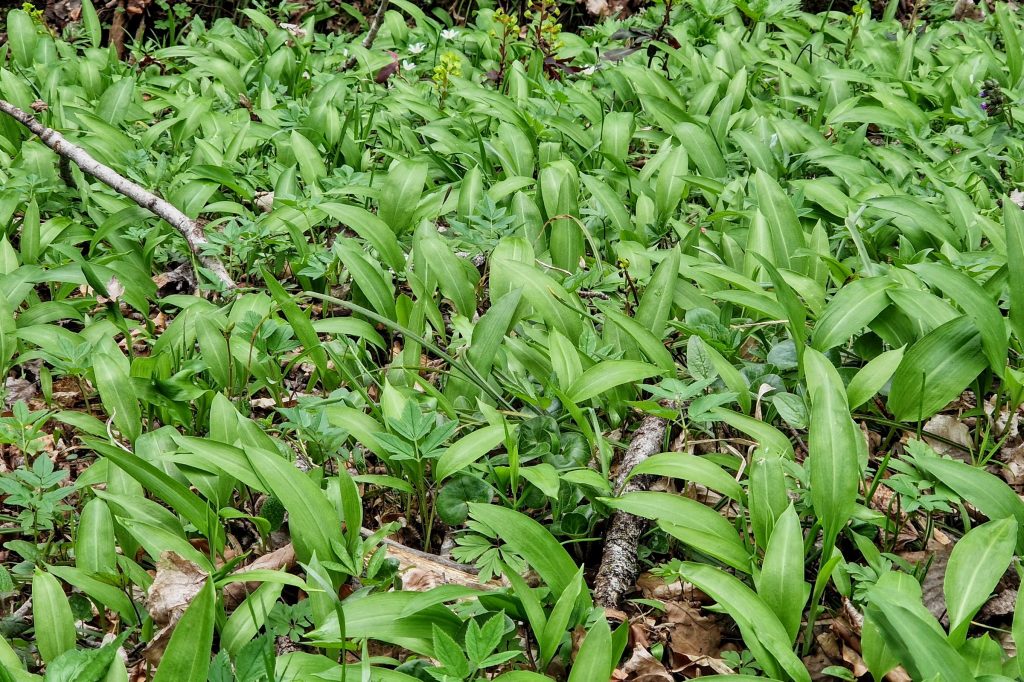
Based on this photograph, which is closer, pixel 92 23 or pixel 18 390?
pixel 18 390

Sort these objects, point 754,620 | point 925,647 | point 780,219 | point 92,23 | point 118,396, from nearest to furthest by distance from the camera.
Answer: point 925,647, point 754,620, point 118,396, point 780,219, point 92,23

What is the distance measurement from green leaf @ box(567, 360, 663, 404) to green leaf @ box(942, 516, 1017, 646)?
28.3 inches

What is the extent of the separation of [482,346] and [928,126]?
97.8 inches

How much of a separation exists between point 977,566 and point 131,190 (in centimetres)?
293

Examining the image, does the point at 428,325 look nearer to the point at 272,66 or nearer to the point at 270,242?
the point at 270,242

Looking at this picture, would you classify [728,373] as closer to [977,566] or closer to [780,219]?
[977,566]

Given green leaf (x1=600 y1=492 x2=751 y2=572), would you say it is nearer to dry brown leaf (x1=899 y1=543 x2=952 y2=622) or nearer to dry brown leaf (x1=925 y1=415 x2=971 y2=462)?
dry brown leaf (x1=899 y1=543 x2=952 y2=622)

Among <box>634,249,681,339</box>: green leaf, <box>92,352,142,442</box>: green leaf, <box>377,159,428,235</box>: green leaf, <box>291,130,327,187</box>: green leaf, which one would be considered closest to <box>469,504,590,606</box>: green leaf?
<box>634,249,681,339</box>: green leaf

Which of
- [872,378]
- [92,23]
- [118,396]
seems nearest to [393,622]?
[118,396]

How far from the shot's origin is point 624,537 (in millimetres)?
1798

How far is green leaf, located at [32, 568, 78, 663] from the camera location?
1.59 meters

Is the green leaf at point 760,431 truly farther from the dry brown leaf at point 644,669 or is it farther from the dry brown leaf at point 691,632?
the dry brown leaf at point 644,669

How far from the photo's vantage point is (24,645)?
5.49 feet

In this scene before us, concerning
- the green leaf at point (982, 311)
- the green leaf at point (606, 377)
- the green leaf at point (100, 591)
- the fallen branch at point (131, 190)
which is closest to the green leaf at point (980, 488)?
the green leaf at point (982, 311)
